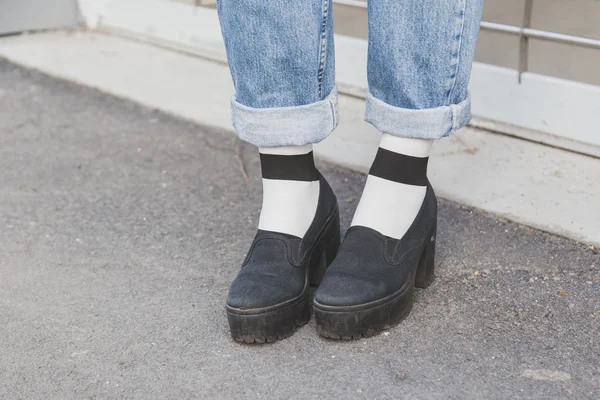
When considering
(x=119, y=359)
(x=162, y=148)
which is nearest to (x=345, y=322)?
(x=119, y=359)

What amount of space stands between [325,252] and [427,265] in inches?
6.1

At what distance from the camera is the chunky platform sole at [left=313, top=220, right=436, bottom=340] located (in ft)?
3.31

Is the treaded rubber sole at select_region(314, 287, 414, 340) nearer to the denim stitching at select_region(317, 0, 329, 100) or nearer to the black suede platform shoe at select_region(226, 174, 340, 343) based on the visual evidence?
the black suede platform shoe at select_region(226, 174, 340, 343)

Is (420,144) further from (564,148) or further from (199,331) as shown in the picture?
(564,148)

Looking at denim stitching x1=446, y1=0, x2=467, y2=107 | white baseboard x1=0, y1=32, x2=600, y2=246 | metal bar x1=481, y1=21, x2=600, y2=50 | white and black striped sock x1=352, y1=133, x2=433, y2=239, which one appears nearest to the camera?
denim stitching x1=446, y1=0, x2=467, y2=107

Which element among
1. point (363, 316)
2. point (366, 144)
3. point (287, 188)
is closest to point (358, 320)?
point (363, 316)

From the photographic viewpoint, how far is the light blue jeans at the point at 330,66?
968 mm

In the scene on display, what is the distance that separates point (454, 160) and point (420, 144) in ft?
1.90

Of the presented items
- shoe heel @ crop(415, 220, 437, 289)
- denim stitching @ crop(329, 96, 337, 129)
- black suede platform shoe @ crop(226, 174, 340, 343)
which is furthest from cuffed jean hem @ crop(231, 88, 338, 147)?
shoe heel @ crop(415, 220, 437, 289)

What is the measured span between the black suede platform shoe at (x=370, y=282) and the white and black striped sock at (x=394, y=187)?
0.05ft

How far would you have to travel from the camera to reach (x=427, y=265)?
115cm

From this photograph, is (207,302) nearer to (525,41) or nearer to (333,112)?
(333,112)

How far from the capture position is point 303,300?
106cm

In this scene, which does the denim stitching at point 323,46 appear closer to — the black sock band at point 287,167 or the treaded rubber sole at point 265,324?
the black sock band at point 287,167
